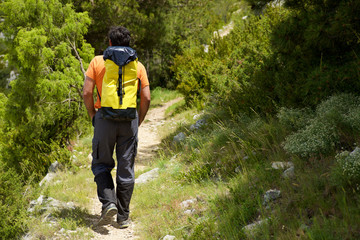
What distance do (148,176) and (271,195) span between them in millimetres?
2914

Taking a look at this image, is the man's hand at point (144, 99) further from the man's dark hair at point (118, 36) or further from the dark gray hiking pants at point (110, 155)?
the man's dark hair at point (118, 36)


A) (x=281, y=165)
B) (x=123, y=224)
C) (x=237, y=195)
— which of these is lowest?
Result: (x=123, y=224)

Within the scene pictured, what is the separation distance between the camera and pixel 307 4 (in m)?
4.66

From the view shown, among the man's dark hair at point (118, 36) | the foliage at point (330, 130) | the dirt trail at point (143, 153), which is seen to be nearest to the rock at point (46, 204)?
the dirt trail at point (143, 153)

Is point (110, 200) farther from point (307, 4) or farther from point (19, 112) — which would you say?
point (19, 112)

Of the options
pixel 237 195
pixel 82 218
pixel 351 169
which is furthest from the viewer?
pixel 82 218

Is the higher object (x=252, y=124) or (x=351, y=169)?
(x=351, y=169)

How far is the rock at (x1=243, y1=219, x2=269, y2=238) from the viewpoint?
2743 millimetres

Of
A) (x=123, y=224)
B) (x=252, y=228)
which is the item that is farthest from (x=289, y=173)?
(x=123, y=224)

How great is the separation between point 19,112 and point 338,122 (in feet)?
25.1

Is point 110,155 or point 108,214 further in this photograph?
point 110,155

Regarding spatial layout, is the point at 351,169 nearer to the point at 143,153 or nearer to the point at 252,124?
the point at 252,124

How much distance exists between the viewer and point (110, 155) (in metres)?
3.93

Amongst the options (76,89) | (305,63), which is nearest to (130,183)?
(305,63)
